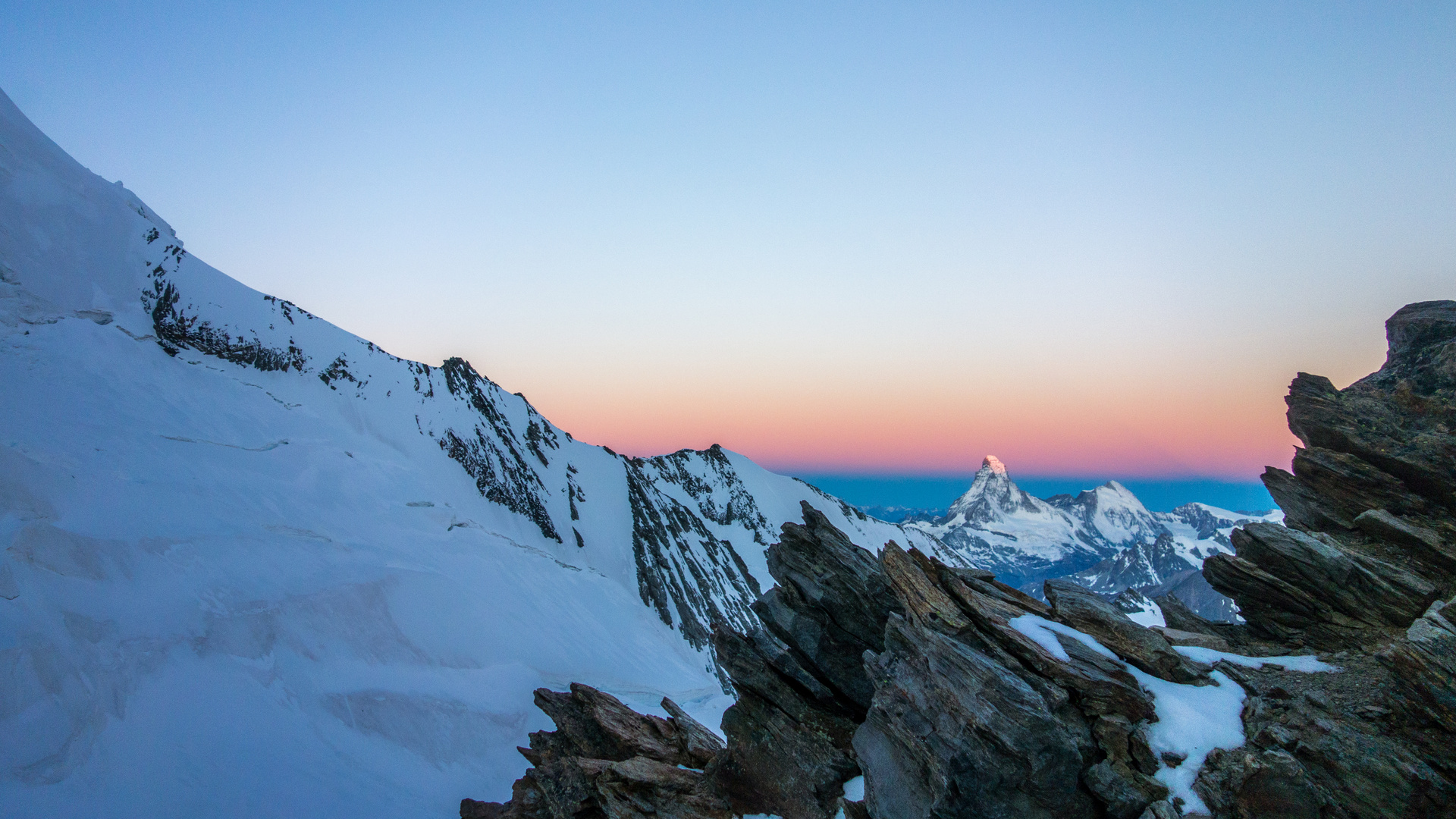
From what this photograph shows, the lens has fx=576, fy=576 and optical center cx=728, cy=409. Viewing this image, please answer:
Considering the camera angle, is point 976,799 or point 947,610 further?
point 947,610

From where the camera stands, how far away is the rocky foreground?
1222 centimetres

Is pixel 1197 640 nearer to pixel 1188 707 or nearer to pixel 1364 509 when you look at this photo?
Answer: pixel 1188 707

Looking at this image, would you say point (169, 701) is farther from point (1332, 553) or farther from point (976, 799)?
point (1332, 553)

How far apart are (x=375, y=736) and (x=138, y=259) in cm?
4290

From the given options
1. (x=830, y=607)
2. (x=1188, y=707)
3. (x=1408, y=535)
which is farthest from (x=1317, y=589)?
(x=830, y=607)

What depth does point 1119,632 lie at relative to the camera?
1567 centimetres

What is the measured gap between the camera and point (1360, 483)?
63.9ft

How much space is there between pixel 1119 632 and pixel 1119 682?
2691mm

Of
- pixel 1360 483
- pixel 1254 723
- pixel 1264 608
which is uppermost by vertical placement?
pixel 1360 483

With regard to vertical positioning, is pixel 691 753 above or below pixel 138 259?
below

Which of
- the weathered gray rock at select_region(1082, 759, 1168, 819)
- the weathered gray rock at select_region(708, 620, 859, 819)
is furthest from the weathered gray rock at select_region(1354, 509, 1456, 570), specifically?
the weathered gray rock at select_region(708, 620, 859, 819)

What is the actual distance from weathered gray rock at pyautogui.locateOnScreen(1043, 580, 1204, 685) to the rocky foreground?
7 cm

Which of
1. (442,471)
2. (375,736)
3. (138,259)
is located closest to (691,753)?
(375,736)

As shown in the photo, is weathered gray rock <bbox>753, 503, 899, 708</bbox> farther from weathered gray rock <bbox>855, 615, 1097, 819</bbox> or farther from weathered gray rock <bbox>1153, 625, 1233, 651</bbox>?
weathered gray rock <bbox>1153, 625, 1233, 651</bbox>
